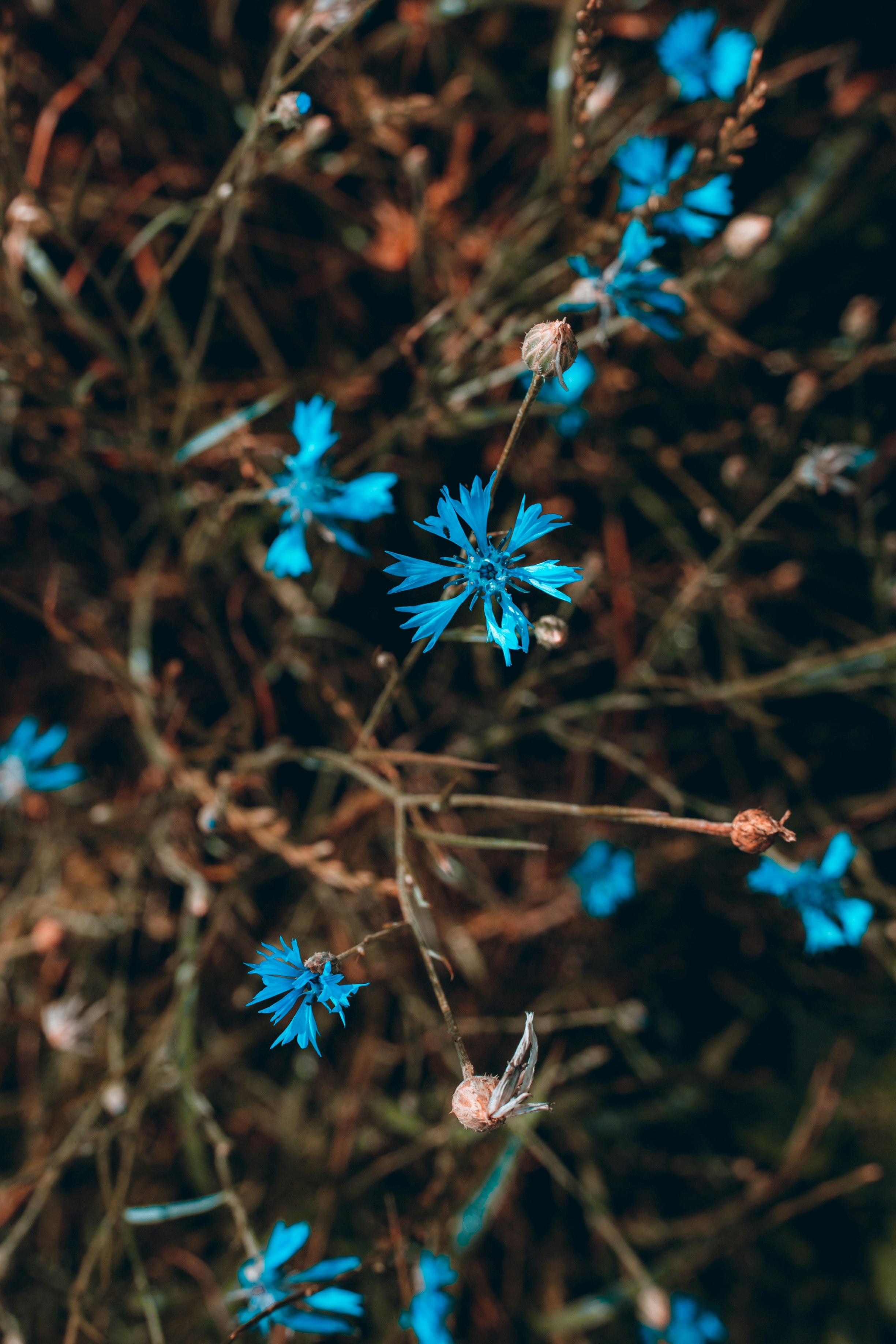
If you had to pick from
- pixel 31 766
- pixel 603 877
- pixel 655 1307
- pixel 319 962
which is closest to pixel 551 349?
pixel 319 962

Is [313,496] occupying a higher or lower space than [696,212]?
lower

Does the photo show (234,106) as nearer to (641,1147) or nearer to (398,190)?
(398,190)

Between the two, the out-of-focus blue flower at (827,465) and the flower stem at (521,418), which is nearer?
the flower stem at (521,418)

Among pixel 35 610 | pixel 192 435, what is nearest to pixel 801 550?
pixel 192 435

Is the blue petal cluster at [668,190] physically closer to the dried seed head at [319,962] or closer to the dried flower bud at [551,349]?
the dried flower bud at [551,349]

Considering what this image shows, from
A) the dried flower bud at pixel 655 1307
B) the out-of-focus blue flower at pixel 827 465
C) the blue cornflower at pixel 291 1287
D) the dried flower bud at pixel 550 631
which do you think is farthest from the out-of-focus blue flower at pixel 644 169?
the dried flower bud at pixel 655 1307

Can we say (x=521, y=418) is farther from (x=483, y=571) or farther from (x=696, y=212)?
(x=696, y=212)

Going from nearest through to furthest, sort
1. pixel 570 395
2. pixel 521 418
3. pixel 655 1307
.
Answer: pixel 521 418 → pixel 570 395 → pixel 655 1307
